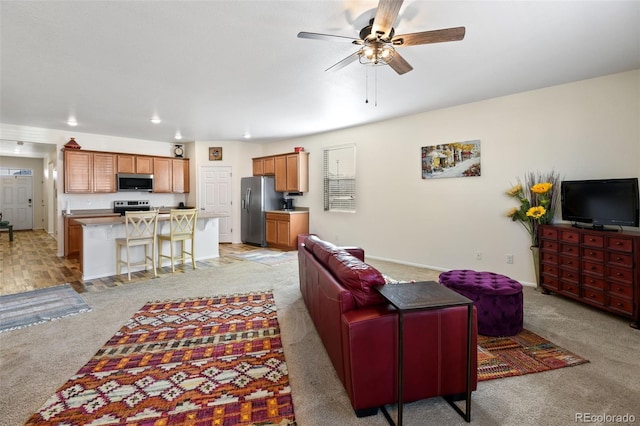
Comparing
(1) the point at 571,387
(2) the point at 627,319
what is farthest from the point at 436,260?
(1) the point at 571,387

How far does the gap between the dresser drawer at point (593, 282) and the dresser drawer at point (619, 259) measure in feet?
0.72

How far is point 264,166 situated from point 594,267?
6.41 m

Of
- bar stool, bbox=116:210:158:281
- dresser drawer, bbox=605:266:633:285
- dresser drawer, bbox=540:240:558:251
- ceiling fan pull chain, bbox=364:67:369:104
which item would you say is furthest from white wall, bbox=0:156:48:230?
dresser drawer, bbox=605:266:633:285

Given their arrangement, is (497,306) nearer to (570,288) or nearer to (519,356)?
(519,356)

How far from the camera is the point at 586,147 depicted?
3619mm

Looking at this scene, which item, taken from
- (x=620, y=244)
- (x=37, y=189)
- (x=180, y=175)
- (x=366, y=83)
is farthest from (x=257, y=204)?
(x=37, y=189)

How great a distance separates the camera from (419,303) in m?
1.56

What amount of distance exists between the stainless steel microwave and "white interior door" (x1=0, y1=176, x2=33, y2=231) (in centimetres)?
621

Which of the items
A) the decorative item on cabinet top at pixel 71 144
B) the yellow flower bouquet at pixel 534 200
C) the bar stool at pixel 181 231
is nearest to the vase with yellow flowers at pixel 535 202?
the yellow flower bouquet at pixel 534 200

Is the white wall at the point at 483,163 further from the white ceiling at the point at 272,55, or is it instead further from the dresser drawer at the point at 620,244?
the dresser drawer at the point at 620,244

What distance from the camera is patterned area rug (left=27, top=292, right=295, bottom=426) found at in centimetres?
173

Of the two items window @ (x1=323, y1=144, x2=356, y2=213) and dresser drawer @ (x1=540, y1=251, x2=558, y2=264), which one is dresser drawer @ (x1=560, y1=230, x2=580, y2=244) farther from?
window @ (x1=323, y1=144, x2=356, y2=213)

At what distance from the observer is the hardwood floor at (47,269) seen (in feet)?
13.9

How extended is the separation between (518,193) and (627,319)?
5.74 ft
